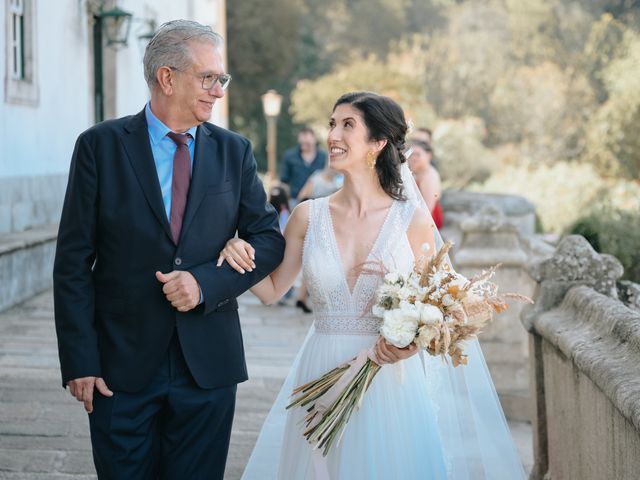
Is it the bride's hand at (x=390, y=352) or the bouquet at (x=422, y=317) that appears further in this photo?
the bride's hand at (x=390, y=352)

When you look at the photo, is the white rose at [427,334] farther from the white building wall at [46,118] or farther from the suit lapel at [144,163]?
the white building wall at [46,118]

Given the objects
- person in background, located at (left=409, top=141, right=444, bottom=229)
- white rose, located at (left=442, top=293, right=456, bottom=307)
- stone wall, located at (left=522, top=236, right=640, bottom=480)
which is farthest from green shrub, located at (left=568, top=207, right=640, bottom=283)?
white rose, located at (left=442, top=293, right=456, bottom=307)

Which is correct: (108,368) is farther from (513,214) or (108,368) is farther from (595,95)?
(595,95)

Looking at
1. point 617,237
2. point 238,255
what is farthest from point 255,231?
point 617,237

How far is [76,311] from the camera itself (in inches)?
131

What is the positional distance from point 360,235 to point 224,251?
682 millimetres

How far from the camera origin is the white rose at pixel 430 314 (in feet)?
11.0

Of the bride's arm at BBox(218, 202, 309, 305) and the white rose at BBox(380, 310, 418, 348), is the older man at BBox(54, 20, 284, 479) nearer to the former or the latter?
the bride's arm at BBox(218, 202, 309, 305)

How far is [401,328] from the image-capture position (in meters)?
3.39

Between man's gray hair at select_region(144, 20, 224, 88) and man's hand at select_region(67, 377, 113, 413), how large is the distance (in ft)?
3.50

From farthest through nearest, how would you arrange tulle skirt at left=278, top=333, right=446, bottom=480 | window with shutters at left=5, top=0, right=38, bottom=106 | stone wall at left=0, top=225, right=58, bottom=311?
1. window with shutters at left=5, top=0, right=38, bottom=106
2. stone wall at left=0, top=225, right=58, bottom=311
3. tulle skirt at left=278, top=333, right=446, bottom=480

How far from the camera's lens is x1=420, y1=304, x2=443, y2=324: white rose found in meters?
3.35

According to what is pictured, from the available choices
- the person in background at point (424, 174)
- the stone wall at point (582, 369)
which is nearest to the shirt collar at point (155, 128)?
the stone wall at point (582, 369)

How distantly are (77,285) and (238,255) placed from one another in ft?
1.85
